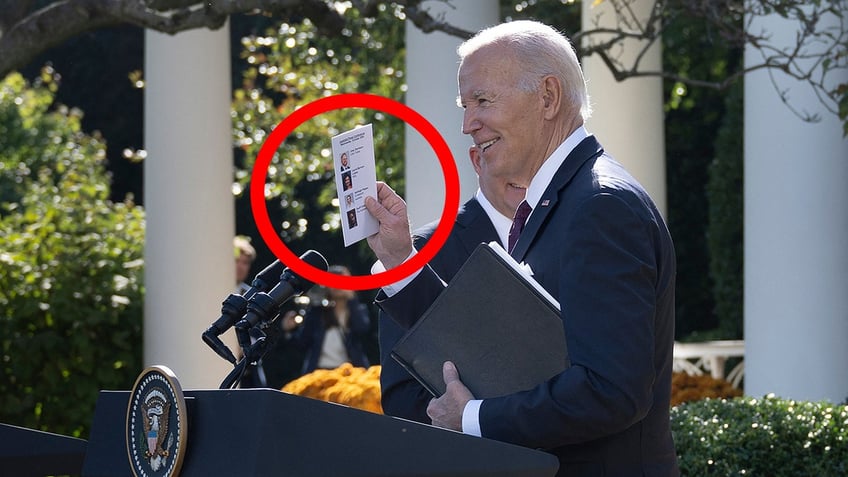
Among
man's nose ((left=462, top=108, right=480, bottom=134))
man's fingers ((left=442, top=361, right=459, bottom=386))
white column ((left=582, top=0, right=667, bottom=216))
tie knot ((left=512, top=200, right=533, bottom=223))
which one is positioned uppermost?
white column ((left=582, top=0, right=667, bottom=216))

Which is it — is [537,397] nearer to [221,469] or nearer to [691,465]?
[221,469]

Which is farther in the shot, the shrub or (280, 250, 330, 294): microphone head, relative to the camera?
the shrub

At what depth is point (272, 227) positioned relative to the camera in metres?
2.47

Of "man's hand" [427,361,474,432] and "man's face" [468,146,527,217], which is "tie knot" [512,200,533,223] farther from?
"man's face" [468,146,527,217]

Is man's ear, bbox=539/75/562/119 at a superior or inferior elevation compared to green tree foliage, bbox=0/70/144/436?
superior

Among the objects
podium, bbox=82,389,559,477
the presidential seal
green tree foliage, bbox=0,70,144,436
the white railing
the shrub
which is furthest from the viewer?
the white railing

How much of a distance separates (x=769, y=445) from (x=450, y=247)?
2.09m

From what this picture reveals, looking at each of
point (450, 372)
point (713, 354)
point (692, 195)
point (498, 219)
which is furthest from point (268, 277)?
point (692, 195)

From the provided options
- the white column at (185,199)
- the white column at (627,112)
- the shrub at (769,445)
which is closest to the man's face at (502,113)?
the shrub at (769,445)

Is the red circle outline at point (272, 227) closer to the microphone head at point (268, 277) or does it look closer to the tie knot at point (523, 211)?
the microphone head at point (268, 277)

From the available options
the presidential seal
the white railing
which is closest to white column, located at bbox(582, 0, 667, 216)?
the white railing

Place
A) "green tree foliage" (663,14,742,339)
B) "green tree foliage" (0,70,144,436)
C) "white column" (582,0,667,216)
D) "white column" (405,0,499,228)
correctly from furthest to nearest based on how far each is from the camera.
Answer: "green tree foliage" (663,14,742,339), "green tree foliage" (0,70,144,436), "white column" (582,0,667,216), "white column" (405,0,499,228)

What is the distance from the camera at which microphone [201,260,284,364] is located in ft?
7.98

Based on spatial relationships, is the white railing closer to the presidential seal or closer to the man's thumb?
the man's thumb
